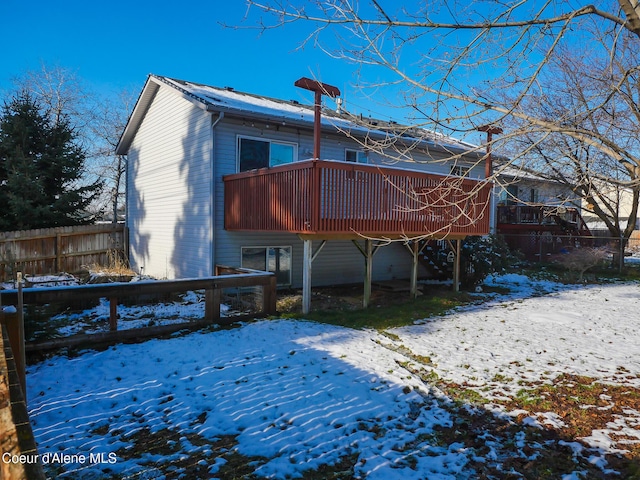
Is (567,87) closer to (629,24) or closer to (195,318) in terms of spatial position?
(629,24)

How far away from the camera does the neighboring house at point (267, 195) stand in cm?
910

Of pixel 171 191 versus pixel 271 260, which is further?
pixel 171 191

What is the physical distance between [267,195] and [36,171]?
11726 millimetres

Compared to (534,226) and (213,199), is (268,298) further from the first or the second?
(534,226)

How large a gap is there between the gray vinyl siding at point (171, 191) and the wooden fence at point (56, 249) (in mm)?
974

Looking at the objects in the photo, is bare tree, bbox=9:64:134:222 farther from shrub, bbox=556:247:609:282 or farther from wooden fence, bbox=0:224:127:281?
shrub, bbox=556:247:609:282

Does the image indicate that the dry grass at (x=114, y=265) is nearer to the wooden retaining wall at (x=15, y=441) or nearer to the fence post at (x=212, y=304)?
the fence post at (x=212, y=304)

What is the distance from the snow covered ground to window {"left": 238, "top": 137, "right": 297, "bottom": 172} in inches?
209

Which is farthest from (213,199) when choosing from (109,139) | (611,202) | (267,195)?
(109,139)

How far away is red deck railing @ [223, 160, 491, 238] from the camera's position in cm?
867

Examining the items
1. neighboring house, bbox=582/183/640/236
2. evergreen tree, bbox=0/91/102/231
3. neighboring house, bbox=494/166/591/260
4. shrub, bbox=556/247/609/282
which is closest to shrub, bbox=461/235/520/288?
neighboring house, bbox=582/183/640/236

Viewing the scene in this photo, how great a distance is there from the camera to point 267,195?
384 inches

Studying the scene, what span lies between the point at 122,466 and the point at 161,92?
1258cm

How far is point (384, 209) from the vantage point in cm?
988
